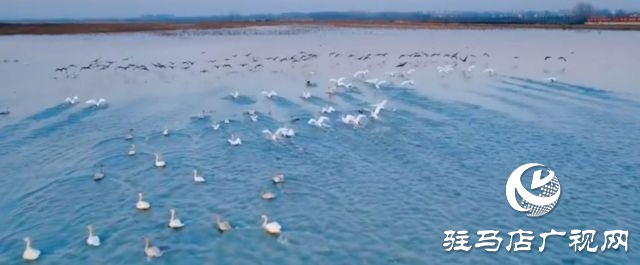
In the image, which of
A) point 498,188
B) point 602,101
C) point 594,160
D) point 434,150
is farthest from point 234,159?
point 602,101

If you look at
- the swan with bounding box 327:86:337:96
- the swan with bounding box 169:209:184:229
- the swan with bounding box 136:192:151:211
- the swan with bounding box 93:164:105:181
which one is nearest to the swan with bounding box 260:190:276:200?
the swan with bounding box 169:209:184:229

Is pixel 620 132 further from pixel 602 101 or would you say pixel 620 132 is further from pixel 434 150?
pixel 434 150

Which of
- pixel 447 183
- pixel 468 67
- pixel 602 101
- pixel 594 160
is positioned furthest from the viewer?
pixel 468 67

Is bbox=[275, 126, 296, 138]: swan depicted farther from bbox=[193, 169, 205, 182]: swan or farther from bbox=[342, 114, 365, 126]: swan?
bbox=[193, 169, 205, 182]: swan

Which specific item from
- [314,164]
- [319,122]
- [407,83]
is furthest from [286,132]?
[407,83]

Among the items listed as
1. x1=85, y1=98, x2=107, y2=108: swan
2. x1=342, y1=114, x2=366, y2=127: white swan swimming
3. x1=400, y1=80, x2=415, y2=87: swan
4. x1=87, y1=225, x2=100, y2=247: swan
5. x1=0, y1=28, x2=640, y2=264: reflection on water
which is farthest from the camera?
x1=400, y1=80, x2=415, y2=87: swan

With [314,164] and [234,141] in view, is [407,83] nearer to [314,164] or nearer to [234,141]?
[234,141]

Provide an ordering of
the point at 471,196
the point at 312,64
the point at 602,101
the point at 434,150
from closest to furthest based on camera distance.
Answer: the point at 471,196 → the point at 434,150 → the point at 602,101 → the point at 312,64
